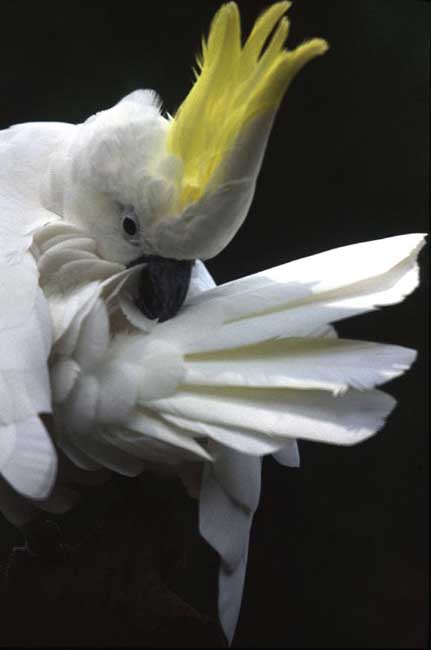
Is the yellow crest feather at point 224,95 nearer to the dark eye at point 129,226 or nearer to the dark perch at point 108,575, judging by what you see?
the dark eye at point 129,226

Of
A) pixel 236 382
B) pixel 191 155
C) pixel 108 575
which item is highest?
pixel 191 155

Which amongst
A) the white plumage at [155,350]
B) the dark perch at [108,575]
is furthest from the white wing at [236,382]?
the dark perch at [108,575]

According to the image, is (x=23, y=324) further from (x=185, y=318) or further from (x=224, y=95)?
(x=224, y=95)

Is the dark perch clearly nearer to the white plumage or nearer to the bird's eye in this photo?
the white plumage

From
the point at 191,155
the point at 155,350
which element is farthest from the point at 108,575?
the point at 191,155

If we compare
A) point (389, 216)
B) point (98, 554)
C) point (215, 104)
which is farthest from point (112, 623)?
point (389, 216)

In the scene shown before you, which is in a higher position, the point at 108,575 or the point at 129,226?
the point at 129,226

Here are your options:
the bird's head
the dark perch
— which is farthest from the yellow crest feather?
the dark perch

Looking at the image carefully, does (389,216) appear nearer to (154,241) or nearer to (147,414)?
(154,241)
